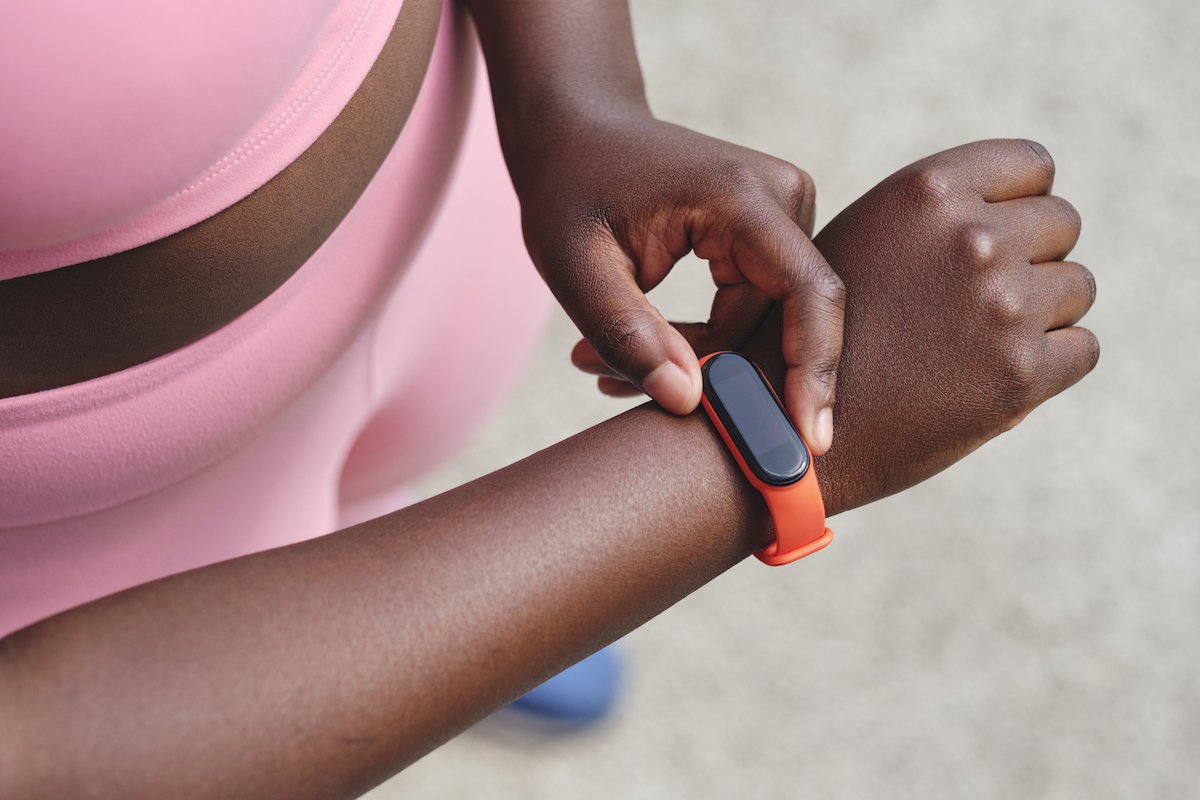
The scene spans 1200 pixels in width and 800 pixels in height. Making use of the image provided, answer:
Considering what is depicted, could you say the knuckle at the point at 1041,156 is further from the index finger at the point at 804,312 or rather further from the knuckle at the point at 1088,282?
the index finger at the point at 804,312

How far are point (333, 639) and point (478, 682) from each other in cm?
9

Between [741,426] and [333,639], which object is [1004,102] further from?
[333,639]

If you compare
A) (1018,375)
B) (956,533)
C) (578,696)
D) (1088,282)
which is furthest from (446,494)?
(956,533)

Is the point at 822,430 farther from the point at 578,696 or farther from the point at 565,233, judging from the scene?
the point at 578,696

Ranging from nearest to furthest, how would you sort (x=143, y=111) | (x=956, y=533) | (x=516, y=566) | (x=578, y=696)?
1. (x=143, y=111)
2. (x=516, y=566)
3. (x=578, y=696)
4. (x=956, y=533)

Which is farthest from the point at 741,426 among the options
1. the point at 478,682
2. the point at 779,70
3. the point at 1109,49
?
the point at 1109,49

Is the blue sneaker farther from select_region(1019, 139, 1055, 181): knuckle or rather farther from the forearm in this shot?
select_region(1019, 139, 1055, 181): knuckle

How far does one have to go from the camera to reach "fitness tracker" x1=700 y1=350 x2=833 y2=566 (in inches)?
25.9

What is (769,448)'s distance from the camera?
2.16ft

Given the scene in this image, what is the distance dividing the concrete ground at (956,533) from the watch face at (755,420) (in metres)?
0.87

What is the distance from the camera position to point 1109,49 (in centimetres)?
193

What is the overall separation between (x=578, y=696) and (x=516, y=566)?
0.86 metres

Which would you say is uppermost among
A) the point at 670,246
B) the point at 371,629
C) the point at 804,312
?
the point at 670,246

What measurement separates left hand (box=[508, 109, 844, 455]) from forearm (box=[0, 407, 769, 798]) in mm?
63
